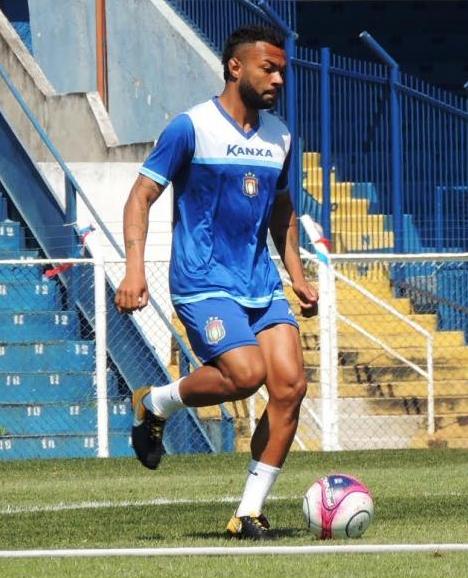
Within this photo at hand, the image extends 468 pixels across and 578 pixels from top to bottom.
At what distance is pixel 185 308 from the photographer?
7.72 m

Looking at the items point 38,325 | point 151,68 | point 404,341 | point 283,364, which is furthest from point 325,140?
point 283,364

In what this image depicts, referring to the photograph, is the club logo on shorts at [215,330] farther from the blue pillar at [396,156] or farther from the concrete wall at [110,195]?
the concrete wall at [110,195]

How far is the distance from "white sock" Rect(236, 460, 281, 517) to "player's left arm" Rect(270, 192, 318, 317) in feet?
2.71

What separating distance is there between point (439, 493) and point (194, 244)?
3239 mm

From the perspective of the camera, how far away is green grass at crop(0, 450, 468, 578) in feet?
21.2

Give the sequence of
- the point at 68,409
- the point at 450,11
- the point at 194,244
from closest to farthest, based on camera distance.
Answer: the point at 194,244 < the point at 68,409 < the point at 450,11

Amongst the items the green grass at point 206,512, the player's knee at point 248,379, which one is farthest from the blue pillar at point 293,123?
the player's knee at point 248,379

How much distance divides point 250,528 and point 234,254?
3.70 feet

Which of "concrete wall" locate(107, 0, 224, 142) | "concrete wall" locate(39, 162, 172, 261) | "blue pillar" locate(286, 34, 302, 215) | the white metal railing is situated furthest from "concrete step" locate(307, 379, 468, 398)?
"concrete wall" locate(107, 0, 224, 142)

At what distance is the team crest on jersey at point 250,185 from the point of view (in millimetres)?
7711

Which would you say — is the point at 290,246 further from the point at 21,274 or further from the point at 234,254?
the point at 21,274

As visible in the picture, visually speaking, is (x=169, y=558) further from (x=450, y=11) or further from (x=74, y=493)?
(x=450, y=11)

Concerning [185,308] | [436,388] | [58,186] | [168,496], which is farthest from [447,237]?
[185,308]

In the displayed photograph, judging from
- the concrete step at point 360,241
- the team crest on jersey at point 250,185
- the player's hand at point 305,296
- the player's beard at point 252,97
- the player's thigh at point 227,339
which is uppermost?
the player's beard at point 252,97
